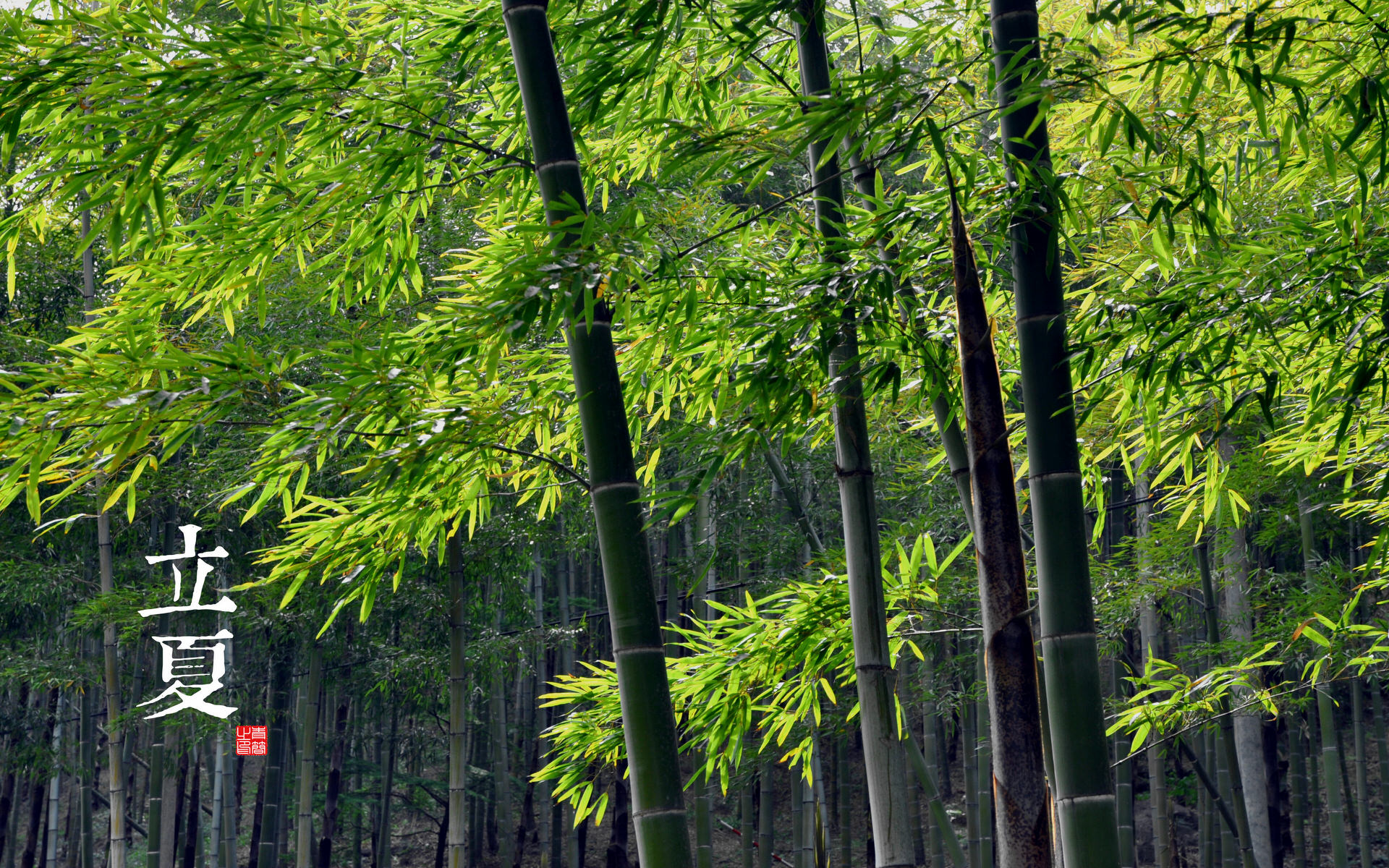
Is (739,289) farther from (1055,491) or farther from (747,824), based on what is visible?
(747,824)

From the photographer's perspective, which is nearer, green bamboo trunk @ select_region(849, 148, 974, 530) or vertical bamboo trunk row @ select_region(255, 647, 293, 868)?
green bamboo trunk @ select_region(849, 148, 974, 530)

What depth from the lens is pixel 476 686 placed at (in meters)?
10.3

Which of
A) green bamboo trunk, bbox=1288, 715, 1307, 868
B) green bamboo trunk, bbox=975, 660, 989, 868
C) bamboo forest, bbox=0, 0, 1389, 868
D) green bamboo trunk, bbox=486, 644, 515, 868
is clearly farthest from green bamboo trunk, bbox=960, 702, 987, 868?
bamboo forest, bbox=0, 0, 1389, 868

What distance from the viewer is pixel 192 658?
789 cm

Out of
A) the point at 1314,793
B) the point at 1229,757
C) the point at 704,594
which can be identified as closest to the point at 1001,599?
the point at 1229,757

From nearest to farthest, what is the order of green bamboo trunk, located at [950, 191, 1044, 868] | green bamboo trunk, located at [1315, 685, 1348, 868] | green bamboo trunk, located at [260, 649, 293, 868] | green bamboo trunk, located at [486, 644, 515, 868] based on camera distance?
green bamboo trunk, located at [950, 191, 1044, 868], green bamboo trunk, located at [1315, 685, 1348, 868], green bamboo trunk, located at [260, 649, 293, 868], green bamboo trunk, located at [486, 644, 515, 868]

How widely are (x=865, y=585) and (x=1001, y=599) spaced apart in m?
0.33

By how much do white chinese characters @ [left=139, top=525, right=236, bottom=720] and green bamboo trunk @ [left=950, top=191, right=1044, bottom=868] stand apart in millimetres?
6456

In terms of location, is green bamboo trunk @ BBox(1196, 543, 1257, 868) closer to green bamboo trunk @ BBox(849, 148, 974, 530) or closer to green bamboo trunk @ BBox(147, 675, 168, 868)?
green bamboo trunk @ BBox(849, 148, 974, 530)

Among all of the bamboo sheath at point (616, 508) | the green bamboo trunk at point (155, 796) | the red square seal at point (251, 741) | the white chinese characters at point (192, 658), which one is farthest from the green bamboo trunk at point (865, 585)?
the green bamboo trunk at point (155, 796)

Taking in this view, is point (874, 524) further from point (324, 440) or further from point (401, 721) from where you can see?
point (401, 721)

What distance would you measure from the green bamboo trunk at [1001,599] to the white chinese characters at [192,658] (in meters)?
6.46

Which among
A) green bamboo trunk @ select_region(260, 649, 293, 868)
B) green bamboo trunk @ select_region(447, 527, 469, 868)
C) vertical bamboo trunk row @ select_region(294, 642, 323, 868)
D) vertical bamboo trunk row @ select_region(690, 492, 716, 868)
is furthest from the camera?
green bamboo trunk @ select_region(260, 649, 293, 868)

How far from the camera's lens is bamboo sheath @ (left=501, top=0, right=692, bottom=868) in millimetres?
2195
